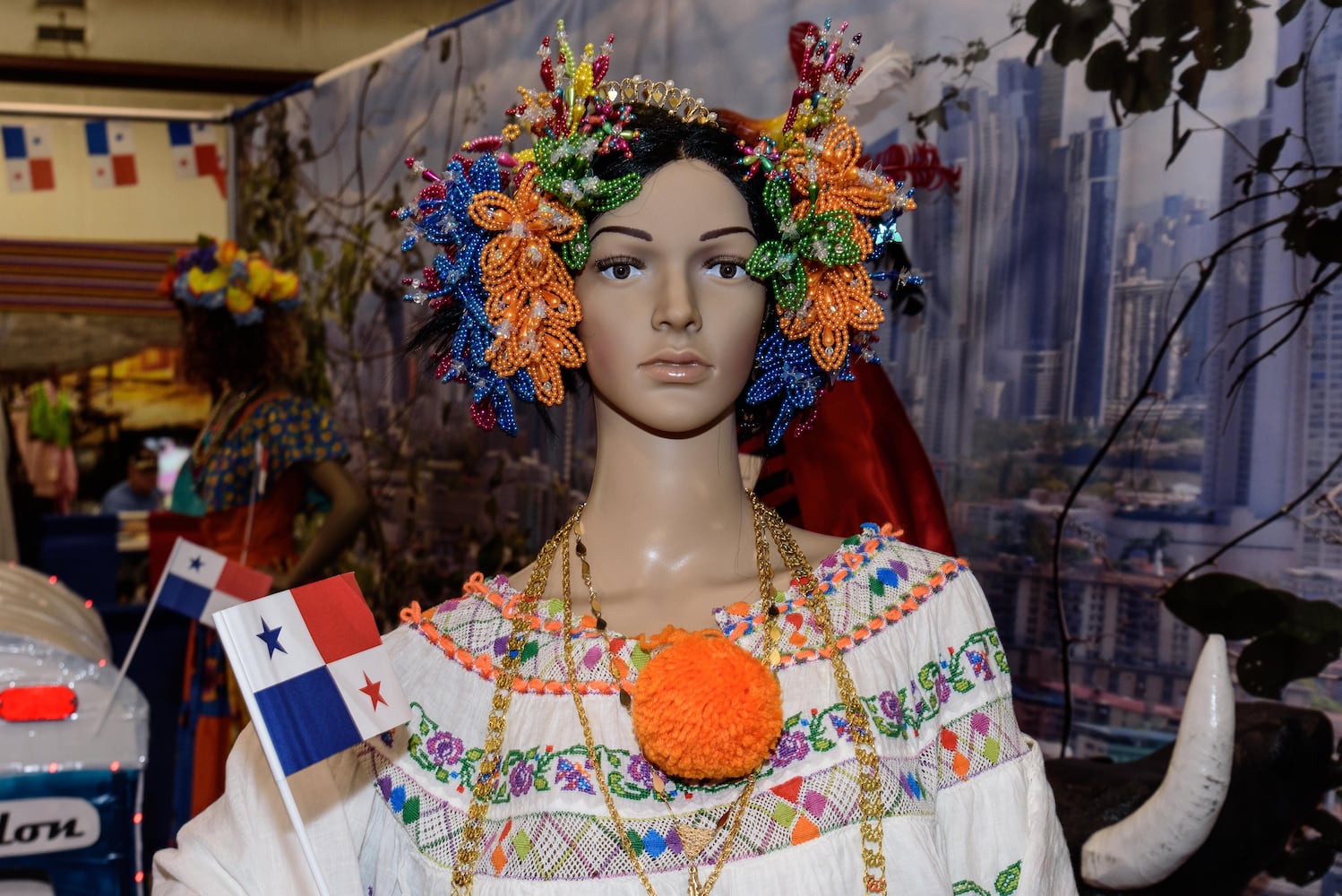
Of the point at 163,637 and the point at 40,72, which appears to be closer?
the point at 163,637

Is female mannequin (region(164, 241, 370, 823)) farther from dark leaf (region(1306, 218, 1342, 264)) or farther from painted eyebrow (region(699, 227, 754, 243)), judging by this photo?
dark leaf (region(1306, 218, 1342, 264))

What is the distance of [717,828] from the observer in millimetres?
1285

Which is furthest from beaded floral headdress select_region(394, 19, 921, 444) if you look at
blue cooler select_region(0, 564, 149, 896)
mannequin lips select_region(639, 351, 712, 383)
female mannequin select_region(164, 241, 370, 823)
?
female mannequin select_region(164, 241, 370, 823)

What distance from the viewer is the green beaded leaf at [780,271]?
56.1 inches

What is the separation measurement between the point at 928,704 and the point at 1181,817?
0.31m

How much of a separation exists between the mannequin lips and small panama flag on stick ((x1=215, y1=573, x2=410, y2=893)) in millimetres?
400

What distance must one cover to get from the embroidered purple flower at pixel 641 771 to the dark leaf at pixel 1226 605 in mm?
1086

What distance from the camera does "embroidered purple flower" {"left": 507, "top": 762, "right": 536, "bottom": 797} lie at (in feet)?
4.40

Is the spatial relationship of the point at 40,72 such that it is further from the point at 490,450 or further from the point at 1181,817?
the point at 1181,817

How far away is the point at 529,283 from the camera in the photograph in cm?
147

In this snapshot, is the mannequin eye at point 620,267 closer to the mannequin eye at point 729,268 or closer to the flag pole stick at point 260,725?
the mannequin eye at point 729,268

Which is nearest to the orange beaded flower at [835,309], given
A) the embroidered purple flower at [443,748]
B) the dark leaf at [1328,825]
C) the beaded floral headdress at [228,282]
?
the embroidered purple flower at [443,748]

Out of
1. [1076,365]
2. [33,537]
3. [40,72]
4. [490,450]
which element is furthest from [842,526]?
[40,72]

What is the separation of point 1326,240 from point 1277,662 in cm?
64
